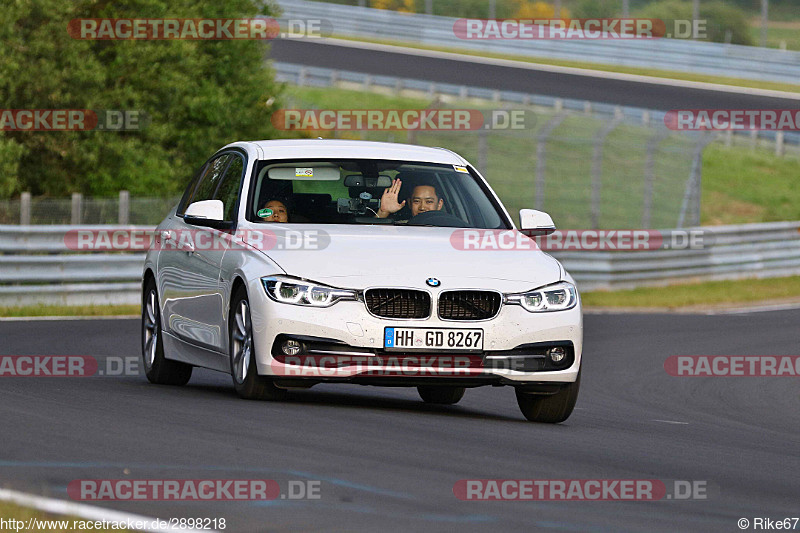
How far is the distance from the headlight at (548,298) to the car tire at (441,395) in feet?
6.26

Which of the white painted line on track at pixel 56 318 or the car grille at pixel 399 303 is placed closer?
the car grille at pixel 399 303

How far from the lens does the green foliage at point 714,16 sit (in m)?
50.7

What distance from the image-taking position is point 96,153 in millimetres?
26250

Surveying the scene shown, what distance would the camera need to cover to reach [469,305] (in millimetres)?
9289

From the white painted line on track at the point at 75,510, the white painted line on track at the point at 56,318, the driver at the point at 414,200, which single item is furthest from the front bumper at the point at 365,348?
the white painted line on track at the point at 56,318

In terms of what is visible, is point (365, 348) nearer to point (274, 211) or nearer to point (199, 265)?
point (274, 211)

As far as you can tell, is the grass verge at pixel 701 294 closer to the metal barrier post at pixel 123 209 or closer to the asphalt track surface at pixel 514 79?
the metal barrier post at pixel 123 209

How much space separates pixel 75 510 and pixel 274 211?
466 centimetres

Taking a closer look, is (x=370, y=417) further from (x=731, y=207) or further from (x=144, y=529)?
(x=731, y=207)

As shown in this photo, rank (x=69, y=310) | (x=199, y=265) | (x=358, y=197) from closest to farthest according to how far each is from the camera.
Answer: (x=358, y=197), (x=199, y=265), (x=69, y=310)
